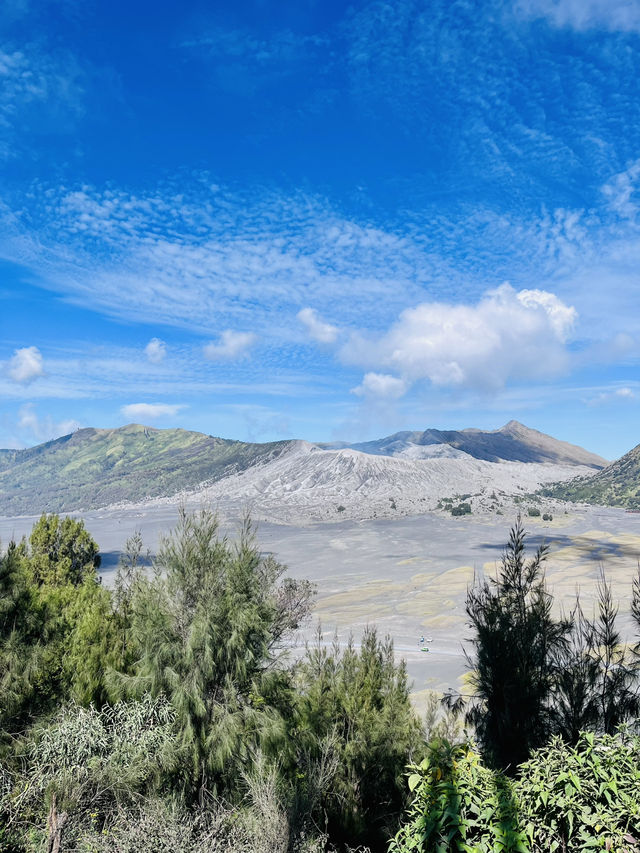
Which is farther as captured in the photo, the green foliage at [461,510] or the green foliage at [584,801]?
the green foliage at [461,510]

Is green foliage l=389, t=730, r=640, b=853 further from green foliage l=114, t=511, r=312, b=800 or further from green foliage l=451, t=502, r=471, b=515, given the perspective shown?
green foliage l=451, t=502, r=471, b=515

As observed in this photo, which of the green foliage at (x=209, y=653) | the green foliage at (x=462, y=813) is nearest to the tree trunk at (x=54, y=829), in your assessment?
the green foliage at (x=209, y=653)

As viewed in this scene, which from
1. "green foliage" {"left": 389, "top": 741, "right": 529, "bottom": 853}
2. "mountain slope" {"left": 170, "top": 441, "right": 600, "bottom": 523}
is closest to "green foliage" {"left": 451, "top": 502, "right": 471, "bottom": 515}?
"mountain slope" {"left": 170, "top": 441, "right": 600, "bottom": 523}

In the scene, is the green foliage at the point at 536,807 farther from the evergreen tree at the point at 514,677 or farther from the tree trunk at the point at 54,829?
the evergreen tree at the point at 514,677

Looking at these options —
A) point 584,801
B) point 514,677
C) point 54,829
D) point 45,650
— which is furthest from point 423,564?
point 584,801

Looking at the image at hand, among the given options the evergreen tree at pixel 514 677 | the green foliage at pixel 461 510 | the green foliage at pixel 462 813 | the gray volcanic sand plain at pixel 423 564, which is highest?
the green foliage at pixel 462 813

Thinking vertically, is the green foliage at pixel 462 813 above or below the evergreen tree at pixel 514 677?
above

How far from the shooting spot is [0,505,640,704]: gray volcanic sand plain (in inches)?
1743

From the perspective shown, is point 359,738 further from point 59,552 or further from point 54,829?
point 59,552

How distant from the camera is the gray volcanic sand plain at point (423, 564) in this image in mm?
44281

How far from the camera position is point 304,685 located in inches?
743

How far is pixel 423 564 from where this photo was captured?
247 feet

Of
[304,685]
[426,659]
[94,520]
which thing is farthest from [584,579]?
[94,520]

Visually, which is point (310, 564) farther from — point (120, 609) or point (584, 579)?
point (120, 609)
